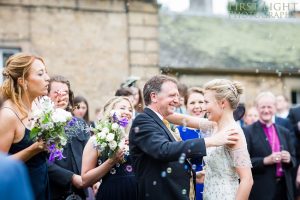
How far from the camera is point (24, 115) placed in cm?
538

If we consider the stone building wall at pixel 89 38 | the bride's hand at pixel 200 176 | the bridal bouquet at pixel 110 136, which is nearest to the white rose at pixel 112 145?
the bridal bouquet at pixel 110 136

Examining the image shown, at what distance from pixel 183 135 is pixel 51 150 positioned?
2.45m

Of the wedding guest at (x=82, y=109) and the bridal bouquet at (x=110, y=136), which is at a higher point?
the wedding guest at (x=82, y=109)

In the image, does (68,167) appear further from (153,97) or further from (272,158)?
(272,158)

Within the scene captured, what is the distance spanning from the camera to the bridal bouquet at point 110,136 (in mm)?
6066

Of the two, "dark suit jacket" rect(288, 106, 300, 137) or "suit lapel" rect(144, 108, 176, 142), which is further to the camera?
"dark suit jacket" rect(288, 106, 300, 137)

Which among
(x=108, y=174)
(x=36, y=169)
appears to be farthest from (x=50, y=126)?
(x=108, y=174)

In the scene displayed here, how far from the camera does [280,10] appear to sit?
9.98 meters

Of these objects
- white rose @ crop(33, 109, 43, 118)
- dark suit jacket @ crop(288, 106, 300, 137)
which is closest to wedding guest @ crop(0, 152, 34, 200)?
white rose @ crop(33, 109, 43, 118)

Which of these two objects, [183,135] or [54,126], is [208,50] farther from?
[54,126]

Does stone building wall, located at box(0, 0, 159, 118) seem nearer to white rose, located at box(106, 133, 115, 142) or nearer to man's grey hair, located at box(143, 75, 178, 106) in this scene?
white rose, located at box(106, 133, 115, 142)

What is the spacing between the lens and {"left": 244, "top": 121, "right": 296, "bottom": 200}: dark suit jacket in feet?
27.9

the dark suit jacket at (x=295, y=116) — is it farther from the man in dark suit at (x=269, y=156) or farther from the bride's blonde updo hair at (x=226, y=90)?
the bride's blonde updo hair at (x=226, y=90)

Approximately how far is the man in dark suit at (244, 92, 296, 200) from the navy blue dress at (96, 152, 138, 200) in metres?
2.59
